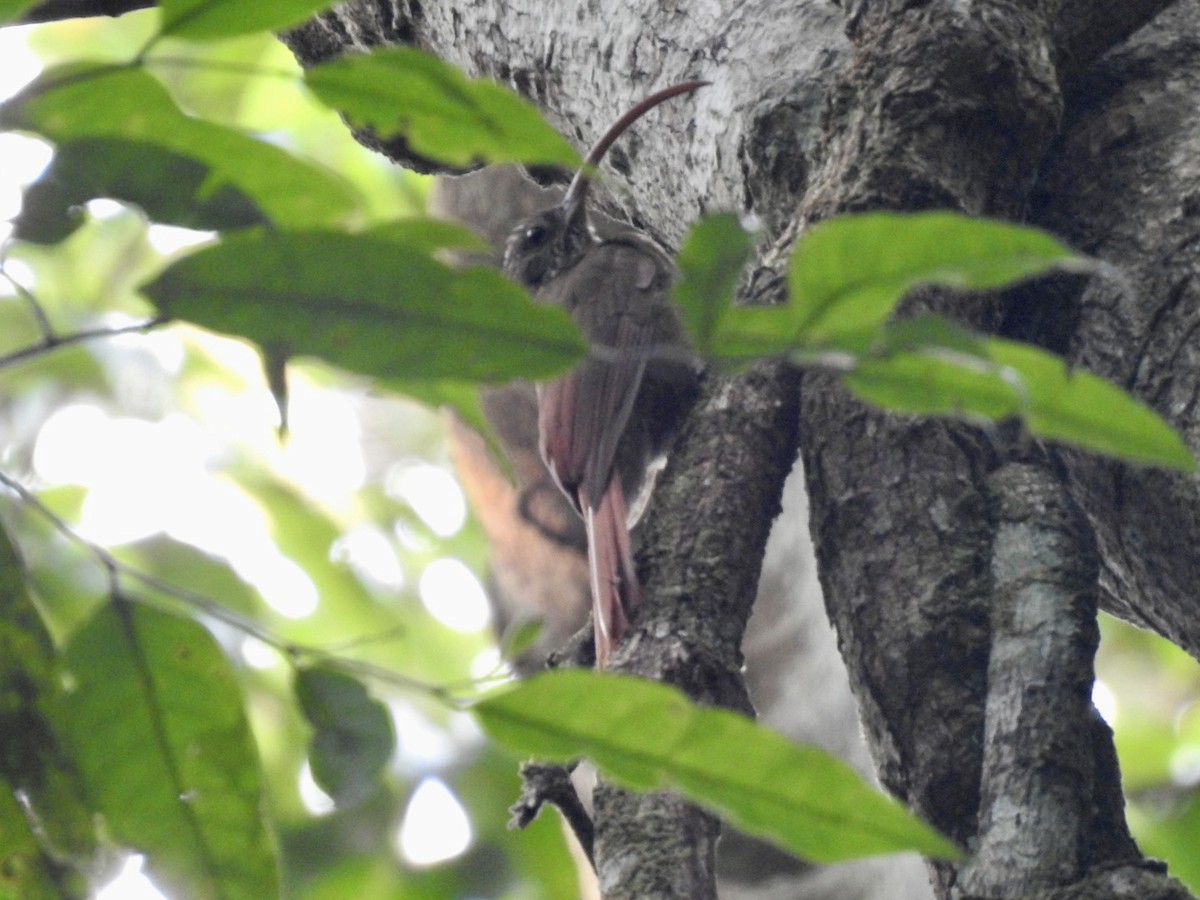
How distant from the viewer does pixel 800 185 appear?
1659mm

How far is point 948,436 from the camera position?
1355 mm

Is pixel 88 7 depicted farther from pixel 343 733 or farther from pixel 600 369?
pixel 343 733

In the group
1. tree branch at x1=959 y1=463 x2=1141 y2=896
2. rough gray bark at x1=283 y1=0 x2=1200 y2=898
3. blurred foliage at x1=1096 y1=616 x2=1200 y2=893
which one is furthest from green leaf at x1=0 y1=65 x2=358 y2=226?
blurred foliage at x1=1096 y1=616 x2=1200 y2=893

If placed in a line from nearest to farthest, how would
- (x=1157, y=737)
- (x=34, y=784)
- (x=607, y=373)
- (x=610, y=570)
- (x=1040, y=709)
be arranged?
(x=34, y=784) < (x=1040, y=709) < (x=610, y=570) < (x=607, y=373) < (x=1157, y=737)

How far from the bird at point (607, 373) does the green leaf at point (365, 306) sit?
934 millimetres

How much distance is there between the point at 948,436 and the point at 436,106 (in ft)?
2.53

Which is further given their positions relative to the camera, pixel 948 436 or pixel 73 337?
pixel 948 436

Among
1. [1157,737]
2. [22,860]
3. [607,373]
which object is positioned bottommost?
[22,860]

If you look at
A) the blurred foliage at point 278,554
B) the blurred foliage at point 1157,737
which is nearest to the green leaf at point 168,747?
the blurred foliage at point 278,554

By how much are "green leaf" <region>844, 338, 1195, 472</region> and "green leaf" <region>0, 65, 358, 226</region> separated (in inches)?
11.9

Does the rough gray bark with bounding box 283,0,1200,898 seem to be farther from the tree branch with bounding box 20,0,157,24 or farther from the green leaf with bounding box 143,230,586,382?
the tree branch with bounding box 20,0,157,24

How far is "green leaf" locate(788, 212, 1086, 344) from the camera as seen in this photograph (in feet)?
2.16

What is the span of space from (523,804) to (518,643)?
0.93ft

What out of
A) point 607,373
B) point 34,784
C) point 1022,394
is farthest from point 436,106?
point 607,373
